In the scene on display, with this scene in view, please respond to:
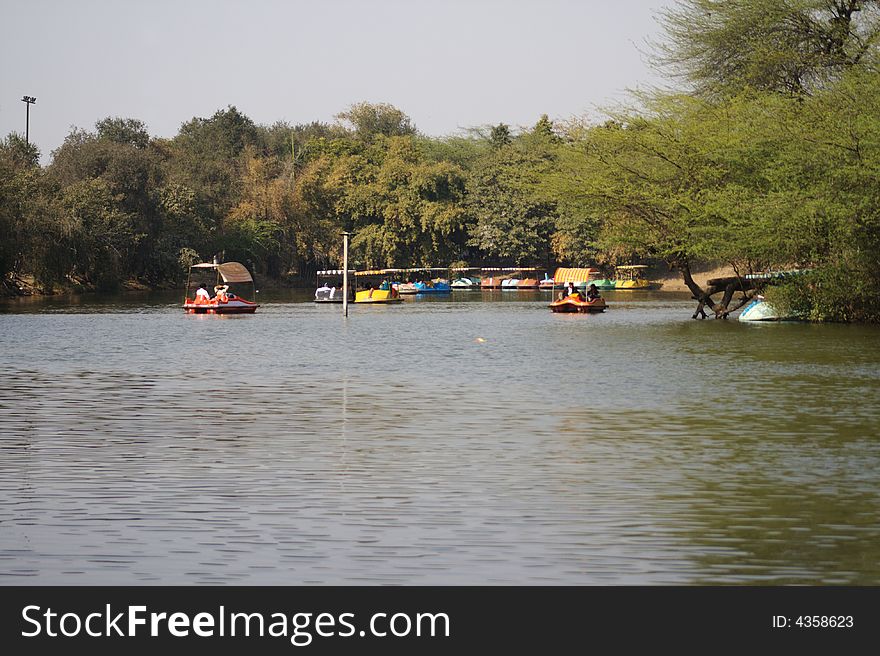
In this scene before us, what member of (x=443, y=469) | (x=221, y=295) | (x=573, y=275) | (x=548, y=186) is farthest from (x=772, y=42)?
(x=573, y=275)

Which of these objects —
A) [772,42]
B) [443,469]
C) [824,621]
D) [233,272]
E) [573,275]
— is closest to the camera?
[824,621]

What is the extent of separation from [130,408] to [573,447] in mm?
8338

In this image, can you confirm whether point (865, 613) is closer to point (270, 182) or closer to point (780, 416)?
point (780, 416)

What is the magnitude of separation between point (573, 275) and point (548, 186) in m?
56.4

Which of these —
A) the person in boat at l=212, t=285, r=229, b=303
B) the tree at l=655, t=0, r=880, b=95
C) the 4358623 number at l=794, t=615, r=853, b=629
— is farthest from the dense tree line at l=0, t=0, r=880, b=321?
the 4358623 number at l=794, t=615, r=853, b=629

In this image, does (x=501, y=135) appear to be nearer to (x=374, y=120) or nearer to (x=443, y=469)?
(x=374, y=120)

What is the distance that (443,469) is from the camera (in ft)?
50.5

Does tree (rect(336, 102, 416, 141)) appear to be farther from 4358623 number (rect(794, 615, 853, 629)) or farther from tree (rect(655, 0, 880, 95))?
4358623 number (rect(794, 615, 853, 629))

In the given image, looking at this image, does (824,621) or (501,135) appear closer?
(824,621)

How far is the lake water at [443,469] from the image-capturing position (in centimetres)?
1066

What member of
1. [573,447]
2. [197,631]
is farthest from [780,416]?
[197,631]

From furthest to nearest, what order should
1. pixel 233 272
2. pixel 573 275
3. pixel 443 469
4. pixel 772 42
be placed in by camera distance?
1. pixel 573 275
2. pixel 233 272
3. pixel 772 42
4. pixel 443 469

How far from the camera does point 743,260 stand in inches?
2309

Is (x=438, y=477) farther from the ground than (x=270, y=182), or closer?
closer
